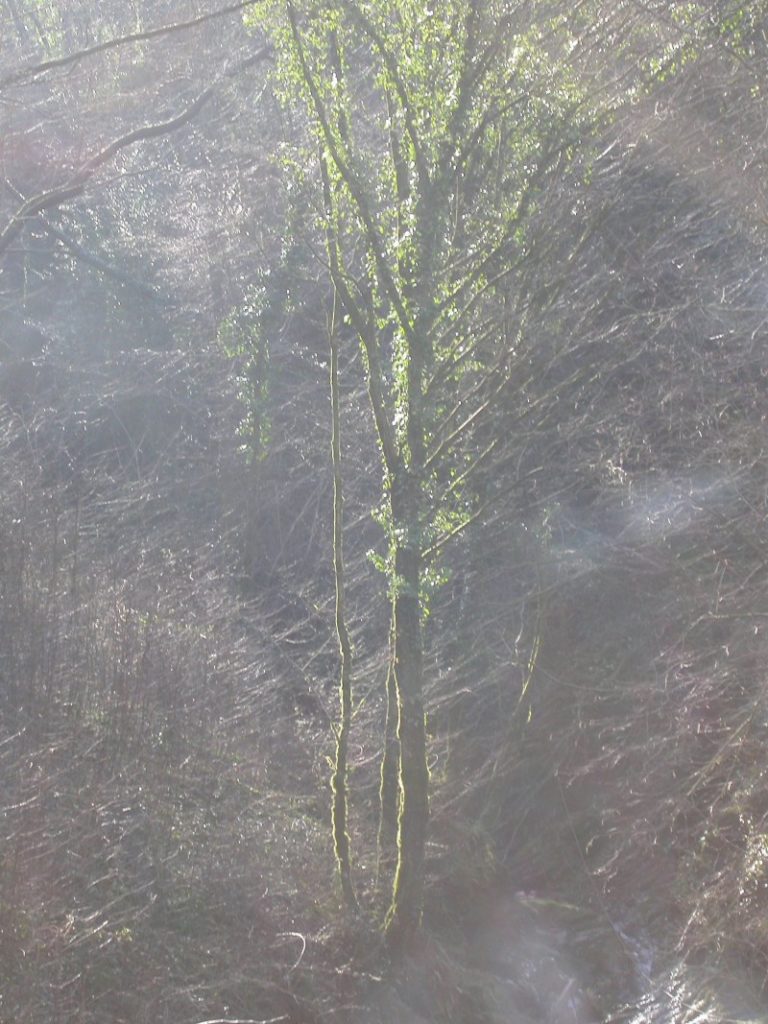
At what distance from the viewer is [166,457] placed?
18656 millimetres

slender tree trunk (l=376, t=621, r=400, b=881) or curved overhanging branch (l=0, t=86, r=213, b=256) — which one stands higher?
curved overhanging branch (l=0, t=86, r=213, b=256)

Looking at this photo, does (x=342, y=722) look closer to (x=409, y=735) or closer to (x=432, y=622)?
(x=409, y=735)

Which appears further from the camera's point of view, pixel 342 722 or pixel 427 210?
pixel 342 722

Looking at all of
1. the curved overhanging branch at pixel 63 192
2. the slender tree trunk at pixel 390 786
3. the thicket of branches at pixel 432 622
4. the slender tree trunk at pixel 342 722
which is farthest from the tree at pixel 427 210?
the curved overhanging branch at pixel 63 192

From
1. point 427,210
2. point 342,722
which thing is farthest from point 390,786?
point 427,210

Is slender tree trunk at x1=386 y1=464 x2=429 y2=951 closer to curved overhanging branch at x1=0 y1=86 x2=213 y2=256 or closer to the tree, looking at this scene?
the tree

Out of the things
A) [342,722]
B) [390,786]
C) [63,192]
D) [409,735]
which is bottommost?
[390,786]

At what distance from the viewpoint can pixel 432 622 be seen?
14492 mm

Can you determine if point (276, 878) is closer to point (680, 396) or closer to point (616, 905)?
point (616, 905)

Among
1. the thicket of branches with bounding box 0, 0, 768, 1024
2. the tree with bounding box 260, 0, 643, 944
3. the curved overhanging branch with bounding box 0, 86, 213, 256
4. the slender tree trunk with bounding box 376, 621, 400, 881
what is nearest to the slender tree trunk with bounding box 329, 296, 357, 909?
the thicket of branches with bounding box 0, 0, 768, 1024

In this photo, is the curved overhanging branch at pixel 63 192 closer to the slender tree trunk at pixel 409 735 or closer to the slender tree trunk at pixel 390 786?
the slender tree trunk at pixel 409 735

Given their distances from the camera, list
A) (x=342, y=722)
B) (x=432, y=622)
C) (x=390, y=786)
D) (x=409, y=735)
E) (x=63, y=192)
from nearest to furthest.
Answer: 1. (x=409, y=735)
2. (x=342, y=722)
3. (x=390, y=786)
4. (x=63, y=192)
5. (x=432, y=622)

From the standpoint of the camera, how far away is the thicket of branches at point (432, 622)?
915 centimetres

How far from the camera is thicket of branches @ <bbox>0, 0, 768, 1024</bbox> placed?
9.15 meters
